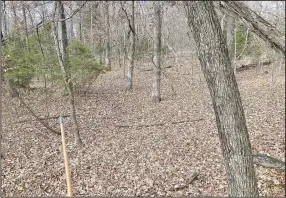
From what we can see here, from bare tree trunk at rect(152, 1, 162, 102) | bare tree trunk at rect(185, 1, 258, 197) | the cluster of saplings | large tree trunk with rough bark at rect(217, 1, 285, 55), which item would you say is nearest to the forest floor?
bare tree trunk at rect(152, 1, 162, 102)

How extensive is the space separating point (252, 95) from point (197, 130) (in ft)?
18.1

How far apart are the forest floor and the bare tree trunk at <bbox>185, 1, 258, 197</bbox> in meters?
2.80

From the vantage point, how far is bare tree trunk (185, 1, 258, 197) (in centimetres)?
353

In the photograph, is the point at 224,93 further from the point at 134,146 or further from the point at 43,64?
the point at 43,64

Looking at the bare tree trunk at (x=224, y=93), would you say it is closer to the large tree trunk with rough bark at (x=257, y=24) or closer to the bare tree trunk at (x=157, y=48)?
the large tree trunk with rough bark at (x=257, y=24)

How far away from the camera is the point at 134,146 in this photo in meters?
9.30

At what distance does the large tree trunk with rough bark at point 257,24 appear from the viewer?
7.68ft

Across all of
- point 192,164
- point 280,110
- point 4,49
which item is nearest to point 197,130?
point 192,164

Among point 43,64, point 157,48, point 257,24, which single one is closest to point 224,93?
point 257,24

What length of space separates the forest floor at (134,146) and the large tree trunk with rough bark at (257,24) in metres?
4.44

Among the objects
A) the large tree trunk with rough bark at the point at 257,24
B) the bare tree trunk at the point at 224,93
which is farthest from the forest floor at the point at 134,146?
the large tree trunk with rough bark at the point at 257,24

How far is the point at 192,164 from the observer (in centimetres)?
789

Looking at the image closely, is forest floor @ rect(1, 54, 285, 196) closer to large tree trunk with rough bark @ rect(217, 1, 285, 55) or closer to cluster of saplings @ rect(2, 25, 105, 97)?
cluster of saplings @ rect(2, 25, 105, 97)

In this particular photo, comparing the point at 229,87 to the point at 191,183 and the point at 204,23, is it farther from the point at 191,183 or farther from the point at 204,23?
the point at 191,183
